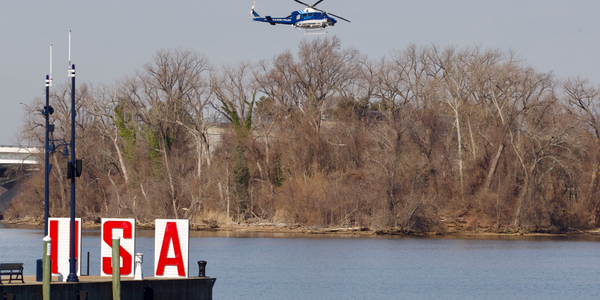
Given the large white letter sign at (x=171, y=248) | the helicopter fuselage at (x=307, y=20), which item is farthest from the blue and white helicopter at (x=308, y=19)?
the large white letter sign at (x=171, y=248)

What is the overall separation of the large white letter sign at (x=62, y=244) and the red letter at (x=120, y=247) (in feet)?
2.91

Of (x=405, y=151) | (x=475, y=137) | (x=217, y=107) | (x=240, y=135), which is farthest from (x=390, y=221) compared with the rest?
(x=217, y=107)

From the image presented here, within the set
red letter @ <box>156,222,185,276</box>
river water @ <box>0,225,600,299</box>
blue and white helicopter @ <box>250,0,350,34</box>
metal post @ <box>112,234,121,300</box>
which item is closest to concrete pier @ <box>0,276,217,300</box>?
metal post @ <box>112,234,121,300</box>

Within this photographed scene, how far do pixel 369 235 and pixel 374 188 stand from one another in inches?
172

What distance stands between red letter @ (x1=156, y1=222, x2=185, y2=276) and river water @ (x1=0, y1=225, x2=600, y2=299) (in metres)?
7.11

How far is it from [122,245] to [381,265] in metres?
23.5

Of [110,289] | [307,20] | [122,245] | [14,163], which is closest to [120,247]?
[122,245]

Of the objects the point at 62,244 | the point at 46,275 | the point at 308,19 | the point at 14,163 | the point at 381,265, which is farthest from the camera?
the point at 14,163

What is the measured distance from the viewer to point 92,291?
23.7 meters

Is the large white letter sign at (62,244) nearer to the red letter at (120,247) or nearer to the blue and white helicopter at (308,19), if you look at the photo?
the red letter at (120,247)

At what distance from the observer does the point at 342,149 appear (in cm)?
8050

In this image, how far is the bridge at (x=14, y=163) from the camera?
8795 cm

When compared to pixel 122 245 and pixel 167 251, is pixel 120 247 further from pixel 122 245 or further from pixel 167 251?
pixel 167 251

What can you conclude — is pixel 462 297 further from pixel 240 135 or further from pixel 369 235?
pixel 240 135
